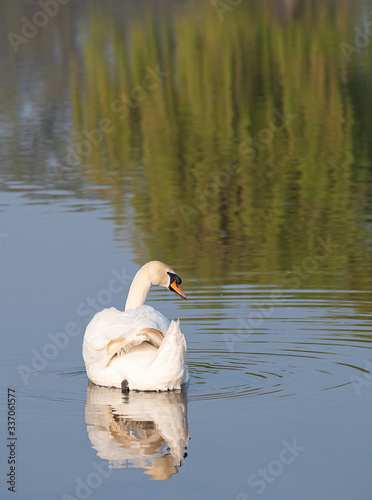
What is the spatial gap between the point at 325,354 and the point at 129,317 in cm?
214

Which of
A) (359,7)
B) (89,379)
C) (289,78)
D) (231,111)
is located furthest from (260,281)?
(359,7)

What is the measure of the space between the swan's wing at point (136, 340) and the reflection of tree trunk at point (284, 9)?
201 ft

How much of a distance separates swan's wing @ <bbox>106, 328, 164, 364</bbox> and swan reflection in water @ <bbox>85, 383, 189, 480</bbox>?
1.46ft

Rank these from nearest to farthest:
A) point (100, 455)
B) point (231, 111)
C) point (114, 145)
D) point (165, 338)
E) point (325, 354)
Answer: point (100, 455) → point (165, 338) → point (325, 354) → point (114, 145) → point (231, 111)

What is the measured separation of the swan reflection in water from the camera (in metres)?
8.54

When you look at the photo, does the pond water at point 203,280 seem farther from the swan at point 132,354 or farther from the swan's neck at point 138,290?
the swan's neck at point 138,290

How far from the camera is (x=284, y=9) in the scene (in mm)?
79750

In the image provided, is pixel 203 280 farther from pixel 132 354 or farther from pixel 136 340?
pixel 136 340

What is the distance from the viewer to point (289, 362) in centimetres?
1107

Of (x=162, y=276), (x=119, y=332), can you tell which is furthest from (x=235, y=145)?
(x=119, y=332)

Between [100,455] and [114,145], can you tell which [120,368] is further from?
[114,145]

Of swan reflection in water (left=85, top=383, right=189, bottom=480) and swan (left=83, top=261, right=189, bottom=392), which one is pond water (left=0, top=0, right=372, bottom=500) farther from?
swan (left=83, top=261, right=189, bottom=392)

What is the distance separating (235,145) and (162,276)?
62.2 feet

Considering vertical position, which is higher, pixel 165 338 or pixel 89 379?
pixel 165 338
